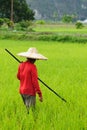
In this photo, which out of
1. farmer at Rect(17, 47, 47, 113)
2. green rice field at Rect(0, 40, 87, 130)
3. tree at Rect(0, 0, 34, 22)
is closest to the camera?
green rice field at Rect(0, 40, 87, 130)

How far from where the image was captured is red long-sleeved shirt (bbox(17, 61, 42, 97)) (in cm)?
521

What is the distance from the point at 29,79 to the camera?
207 inches

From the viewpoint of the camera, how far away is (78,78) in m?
9.31

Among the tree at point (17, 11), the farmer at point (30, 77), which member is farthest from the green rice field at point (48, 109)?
the tree at point (17, 11)

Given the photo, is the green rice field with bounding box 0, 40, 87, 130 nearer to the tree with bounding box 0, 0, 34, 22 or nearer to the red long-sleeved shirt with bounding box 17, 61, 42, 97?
the red long-sleeved shirt with bounding box 17, 61, 42, 97

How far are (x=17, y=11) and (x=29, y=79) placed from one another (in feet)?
137

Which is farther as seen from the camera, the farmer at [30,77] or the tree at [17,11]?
the tree at [17,11]

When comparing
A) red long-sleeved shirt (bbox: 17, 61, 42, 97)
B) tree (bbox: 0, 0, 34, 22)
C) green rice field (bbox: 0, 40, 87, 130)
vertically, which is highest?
red long-sleeved shirt (bbox: 17, 61, 42, 97)

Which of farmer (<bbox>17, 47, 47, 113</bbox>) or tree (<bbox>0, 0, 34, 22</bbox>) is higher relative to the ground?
farmer (<bbox>17, 47, 47, 113</bbox>)

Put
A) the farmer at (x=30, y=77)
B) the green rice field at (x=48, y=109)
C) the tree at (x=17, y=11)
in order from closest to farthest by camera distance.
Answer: the green rice field at (x=48, y=109), the farmer at (x=30, y=77), the tree at (x=17, y=11)

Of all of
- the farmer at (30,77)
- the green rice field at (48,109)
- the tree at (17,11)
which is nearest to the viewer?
the green rice field at (48,109)

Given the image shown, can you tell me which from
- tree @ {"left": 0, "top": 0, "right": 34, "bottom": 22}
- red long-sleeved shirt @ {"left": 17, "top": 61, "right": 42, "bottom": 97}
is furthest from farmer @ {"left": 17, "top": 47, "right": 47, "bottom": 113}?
tree @ {"left": 0, "top": 0, "right": 34, "bottom": 22}

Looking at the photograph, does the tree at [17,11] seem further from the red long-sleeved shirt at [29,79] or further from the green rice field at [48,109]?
the red long-sleeved shirt at [29,79]

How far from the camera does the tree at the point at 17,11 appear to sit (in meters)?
45.5
